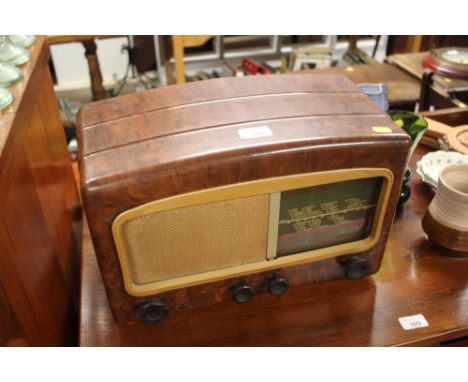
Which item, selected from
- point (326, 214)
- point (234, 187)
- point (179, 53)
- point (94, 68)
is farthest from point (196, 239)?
point (94, 68)

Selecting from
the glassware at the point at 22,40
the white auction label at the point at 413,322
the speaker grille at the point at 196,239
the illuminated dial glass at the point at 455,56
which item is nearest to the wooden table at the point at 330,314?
the white auction label at the point at 413,322

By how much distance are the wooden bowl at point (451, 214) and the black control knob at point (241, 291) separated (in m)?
0.43

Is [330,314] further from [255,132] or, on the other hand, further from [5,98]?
[5,98]

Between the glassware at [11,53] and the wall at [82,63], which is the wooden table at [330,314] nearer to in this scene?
the glassware at [11,53]

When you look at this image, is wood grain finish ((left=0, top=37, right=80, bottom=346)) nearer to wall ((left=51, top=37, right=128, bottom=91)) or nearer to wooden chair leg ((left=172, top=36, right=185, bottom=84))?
wooden chair leg ((left=172, top=36, right=185, bottom=84))

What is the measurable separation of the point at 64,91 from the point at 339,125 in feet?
9.92

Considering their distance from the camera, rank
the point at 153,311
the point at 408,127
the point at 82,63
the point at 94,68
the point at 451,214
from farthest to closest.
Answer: the point at 82,63 → the point at 94,68 → the point at 408,127 → the point at 451,214 → the point at 153,311

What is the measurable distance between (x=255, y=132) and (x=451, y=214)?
48 cm

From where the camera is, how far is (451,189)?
0.91m

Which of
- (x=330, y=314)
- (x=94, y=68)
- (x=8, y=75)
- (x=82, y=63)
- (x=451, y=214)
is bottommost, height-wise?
(x=82, y=63)

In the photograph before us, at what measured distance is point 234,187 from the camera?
0.72 meters

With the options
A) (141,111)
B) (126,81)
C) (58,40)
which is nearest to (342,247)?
(141,111)

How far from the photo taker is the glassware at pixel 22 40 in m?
0.98

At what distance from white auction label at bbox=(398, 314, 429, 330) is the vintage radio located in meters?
0.11
